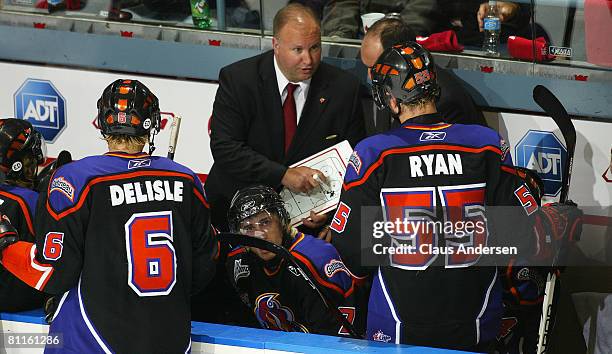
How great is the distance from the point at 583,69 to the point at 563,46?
0.15 meters

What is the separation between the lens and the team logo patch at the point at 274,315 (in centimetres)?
374

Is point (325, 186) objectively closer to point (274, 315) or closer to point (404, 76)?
point (274, 315)

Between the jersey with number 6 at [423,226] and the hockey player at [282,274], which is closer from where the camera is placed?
the jersey with number 6 at [423,226]

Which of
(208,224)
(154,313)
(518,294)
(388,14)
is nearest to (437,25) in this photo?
(388,14)

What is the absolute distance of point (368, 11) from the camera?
511 centimetres

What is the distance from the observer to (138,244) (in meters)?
3.03

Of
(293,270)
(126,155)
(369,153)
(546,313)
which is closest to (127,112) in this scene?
(126,155)

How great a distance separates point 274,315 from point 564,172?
1.36 meters

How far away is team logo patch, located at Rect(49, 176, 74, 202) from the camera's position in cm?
298

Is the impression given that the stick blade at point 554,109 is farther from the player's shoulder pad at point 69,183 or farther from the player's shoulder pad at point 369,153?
the player's shoulder pad at point 69,183

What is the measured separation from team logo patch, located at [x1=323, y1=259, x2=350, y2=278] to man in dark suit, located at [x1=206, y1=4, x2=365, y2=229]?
2.27ft

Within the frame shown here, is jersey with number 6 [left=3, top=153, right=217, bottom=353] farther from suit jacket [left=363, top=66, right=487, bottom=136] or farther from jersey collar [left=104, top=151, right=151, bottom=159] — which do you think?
suit jacket [left=363, top=66, right=487, bottom=136]

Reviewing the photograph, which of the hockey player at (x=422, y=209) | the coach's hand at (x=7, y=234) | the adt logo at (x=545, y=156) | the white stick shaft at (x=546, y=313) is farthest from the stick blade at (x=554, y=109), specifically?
the coach's hand at (x=7, y=234)

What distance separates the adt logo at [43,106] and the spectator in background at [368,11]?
5.70ft
